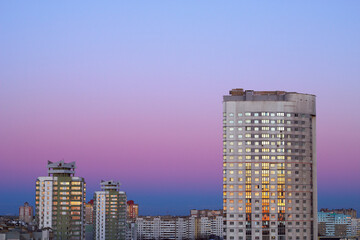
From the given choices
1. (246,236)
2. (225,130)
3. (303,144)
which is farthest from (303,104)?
(246,236)

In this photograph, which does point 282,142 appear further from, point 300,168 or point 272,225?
point 272,225

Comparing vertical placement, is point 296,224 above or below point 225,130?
below

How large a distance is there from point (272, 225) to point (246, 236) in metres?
7.13

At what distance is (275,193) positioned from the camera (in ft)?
590

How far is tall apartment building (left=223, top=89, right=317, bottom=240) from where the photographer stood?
586ft

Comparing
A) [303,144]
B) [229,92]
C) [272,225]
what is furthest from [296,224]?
[229,92]

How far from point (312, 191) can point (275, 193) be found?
10.7 metres

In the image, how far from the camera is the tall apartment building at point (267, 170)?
179 metres

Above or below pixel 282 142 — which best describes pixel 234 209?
below

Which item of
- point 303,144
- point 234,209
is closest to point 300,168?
point 303,144

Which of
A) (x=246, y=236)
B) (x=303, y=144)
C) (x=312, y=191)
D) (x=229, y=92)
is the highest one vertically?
(x=229, y=92)

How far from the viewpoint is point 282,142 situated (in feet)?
599

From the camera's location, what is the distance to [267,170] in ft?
593

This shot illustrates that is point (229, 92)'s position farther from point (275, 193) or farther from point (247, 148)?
point (275, 193)
